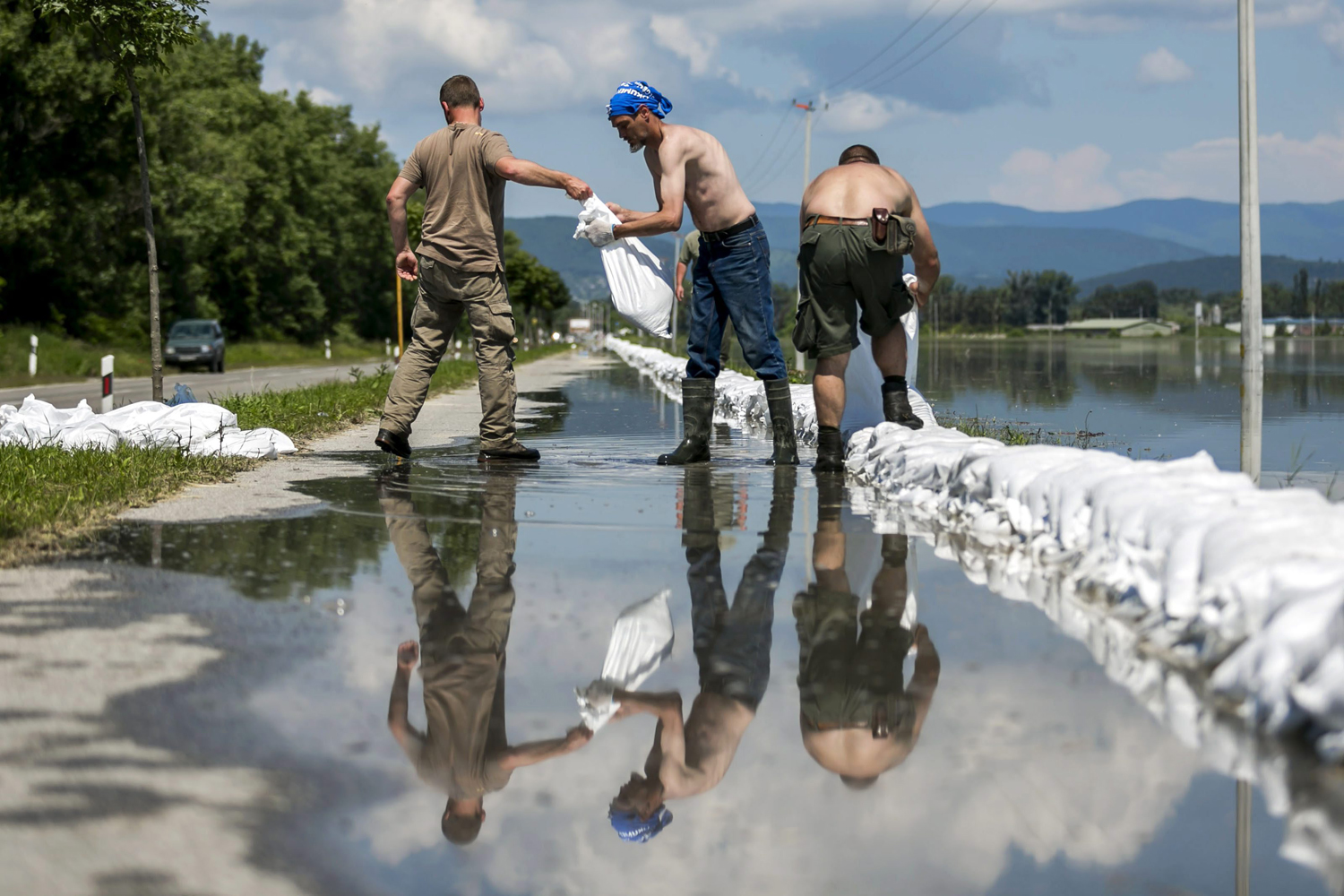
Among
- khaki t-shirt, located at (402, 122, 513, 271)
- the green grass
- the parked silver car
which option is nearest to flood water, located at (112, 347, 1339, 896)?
khaki t-shirt, located at (402, 122, 513, 271)

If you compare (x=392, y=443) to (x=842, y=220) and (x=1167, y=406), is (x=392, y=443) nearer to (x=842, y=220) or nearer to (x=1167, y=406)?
(x=842, y=220)

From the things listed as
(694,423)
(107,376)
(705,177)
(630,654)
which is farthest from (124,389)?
(630,654)

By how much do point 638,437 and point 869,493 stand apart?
4.37 m

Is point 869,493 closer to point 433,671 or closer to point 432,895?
point 433,671

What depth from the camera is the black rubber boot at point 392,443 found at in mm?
8531

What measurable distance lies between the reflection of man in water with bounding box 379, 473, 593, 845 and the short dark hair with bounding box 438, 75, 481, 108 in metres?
4.26

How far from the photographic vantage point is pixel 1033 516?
497 cm

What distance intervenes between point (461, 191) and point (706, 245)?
150cm

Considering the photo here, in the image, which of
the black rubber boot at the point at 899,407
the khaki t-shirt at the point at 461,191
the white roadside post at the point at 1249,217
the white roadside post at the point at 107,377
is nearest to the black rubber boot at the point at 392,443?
the khaki t-shirt at the point at 461,191

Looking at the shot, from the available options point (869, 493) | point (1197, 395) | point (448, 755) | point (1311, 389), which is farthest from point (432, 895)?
point (1311, 389)

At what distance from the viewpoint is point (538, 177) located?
826cm

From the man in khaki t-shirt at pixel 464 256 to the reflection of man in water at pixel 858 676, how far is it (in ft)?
13.4

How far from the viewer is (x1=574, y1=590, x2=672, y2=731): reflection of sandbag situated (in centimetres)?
317

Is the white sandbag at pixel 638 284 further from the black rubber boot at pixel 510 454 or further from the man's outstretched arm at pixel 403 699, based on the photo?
the man's outstretched arm at pixel 403 699
